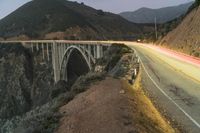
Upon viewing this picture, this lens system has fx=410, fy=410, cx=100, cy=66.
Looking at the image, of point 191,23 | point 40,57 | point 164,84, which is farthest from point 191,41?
point 40,57

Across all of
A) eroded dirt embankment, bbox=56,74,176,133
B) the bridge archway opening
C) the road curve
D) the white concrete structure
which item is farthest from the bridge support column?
eroded dirt embankment, bbox=56,74,176,133

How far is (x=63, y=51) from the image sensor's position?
310 feet

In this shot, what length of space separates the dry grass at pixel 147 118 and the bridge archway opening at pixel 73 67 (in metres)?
68.5

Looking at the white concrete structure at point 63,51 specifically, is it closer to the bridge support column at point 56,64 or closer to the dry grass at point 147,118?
the bridge support column at point 56,64

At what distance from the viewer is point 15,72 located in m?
121

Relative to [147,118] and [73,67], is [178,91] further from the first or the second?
[73,67]

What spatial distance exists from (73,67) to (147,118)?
80.7 metres

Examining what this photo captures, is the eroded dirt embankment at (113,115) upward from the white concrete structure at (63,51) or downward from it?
upward

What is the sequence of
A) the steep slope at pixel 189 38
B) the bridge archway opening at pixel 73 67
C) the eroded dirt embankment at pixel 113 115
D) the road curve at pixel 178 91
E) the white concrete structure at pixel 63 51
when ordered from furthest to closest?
the bridge archway opening at pixel 73 67, the white concrete structure at pixel 63 51, the steep slope at pixel 189 38, the road curve at pixel 178 91, the eroded dirt embankment at pixel 113 115

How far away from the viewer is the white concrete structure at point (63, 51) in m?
67.5

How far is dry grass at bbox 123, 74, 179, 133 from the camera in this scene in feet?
49.2

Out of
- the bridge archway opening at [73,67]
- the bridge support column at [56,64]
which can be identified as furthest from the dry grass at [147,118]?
the bridge support column at [56,64]

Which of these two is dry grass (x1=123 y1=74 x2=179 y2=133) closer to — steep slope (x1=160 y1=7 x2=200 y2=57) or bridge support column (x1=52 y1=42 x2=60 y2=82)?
steep slope (x1=160 y1=7 x2=200 y2=57)

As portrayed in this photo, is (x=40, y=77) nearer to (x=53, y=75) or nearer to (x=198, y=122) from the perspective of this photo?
(x=53, y=75)
